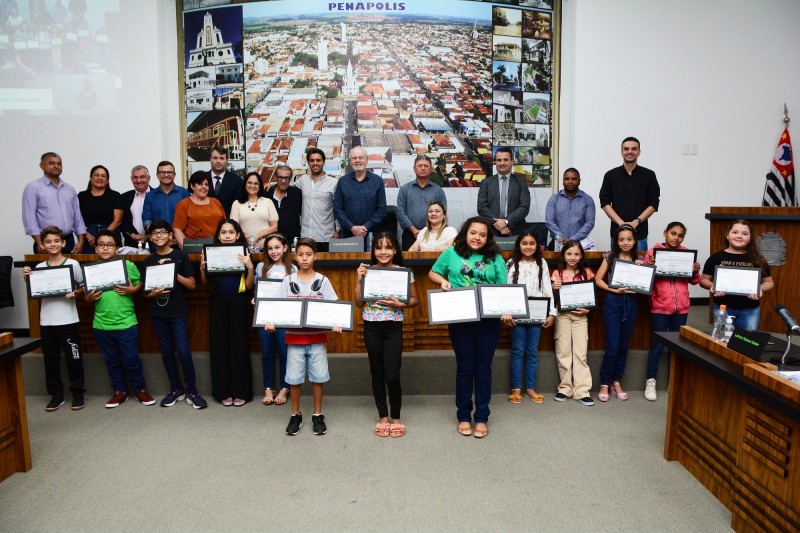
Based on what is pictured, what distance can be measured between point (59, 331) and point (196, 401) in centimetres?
116

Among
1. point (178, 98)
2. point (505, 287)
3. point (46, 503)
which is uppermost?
point (178, 98)

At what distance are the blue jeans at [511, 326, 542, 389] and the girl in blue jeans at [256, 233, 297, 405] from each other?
70.1 inches

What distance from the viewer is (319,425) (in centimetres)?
360

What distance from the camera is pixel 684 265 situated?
4.05m

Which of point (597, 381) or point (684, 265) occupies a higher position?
point (684, 265)

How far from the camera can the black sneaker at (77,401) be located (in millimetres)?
4109

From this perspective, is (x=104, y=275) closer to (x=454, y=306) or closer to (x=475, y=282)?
(x=454, y=306)

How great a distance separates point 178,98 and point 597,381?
580 centimetres

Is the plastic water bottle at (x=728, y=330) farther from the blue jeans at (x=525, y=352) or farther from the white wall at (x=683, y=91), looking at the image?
the white wall at (x=683, y=91)

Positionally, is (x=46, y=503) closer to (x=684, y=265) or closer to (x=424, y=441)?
(x=424, y=441)

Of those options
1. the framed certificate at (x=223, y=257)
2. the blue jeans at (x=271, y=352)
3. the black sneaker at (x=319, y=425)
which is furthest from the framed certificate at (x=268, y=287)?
the black sneaker at (x=319, y=425)

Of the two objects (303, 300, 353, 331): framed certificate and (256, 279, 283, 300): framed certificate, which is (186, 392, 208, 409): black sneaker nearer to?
(256, 279, 283, 300): framed certificate

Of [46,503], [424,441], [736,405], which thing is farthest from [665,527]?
[46,503]

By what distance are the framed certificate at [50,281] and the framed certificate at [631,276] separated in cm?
405
